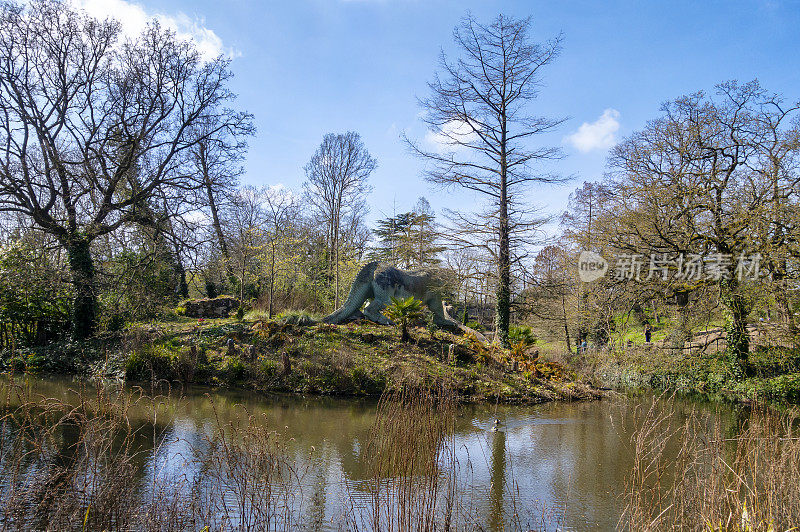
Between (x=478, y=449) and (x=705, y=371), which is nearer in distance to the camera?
(x=478, y=449)

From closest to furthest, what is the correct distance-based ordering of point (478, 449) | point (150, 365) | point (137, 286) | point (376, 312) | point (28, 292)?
point (478, 449), point (150, 365), point (28, 292), point (137, 286), point (376, 312)

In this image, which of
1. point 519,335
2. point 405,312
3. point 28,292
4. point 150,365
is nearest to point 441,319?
point 519,335

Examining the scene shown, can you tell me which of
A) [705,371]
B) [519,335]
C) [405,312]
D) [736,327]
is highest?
[405,312]

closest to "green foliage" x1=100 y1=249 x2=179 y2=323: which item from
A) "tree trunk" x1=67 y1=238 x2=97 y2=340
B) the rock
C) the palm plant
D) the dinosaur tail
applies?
"tree trunk" x1=67 y1=238 x2=97 y2=340

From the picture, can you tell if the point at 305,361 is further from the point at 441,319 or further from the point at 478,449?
the point at 478,449

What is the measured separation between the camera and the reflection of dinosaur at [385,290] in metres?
15.5

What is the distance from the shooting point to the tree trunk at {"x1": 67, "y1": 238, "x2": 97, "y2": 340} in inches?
575

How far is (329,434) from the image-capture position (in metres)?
8.16

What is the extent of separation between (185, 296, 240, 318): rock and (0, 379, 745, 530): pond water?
886cm

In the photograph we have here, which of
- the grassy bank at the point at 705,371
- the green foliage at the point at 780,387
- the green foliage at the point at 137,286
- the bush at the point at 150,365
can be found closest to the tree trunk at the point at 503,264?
the grassy bank at the point at 705,371

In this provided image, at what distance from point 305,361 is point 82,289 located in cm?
758

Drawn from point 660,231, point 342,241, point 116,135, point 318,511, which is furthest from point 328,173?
point 318,511

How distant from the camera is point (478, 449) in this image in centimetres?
768

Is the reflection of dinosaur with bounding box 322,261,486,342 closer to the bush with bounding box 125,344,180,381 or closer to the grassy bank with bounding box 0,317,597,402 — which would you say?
the grassy bank with bounding box 0,317,597,402
